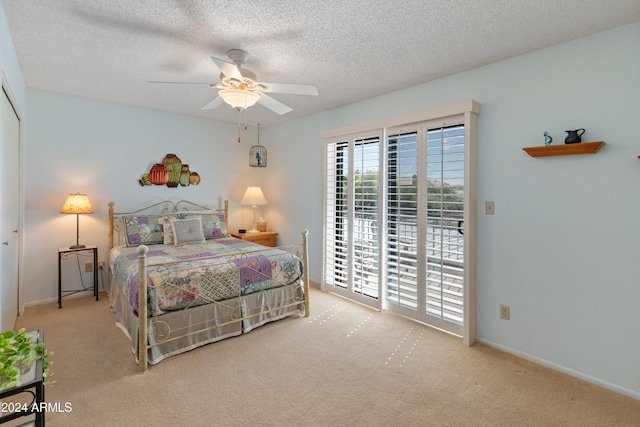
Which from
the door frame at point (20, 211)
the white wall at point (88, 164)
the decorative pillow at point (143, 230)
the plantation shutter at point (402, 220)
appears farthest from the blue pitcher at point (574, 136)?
the door frame at point (20, 211)

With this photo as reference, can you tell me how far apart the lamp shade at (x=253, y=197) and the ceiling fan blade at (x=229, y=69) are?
9.81 ft

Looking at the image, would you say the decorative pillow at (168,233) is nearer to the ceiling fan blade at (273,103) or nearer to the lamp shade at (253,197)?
the lamp shade at (253,197)

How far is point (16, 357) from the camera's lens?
1338mm

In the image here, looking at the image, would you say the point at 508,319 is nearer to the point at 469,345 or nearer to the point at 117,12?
the point at 469,345

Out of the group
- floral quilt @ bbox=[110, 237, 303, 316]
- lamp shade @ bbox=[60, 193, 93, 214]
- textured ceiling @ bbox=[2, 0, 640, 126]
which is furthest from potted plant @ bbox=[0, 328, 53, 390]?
lamp shade @ bbox=[60, 193, 93, 214]

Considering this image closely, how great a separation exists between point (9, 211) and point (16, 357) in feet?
7.04

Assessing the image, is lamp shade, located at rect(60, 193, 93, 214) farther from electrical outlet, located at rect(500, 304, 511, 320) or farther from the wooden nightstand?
electrical outlet, located at rect(500, 304, 511, 320)

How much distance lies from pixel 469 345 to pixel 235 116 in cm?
440

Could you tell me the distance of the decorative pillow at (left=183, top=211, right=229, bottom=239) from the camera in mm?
4576

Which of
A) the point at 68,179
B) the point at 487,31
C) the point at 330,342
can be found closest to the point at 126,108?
the point at 68,179

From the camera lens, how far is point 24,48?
2713 mm

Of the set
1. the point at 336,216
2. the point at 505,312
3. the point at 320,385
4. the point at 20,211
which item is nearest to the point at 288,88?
the point at 336,216

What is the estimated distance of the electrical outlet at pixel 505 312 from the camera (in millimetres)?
2818

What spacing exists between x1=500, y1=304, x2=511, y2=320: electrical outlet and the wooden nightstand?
3549 millimetres
